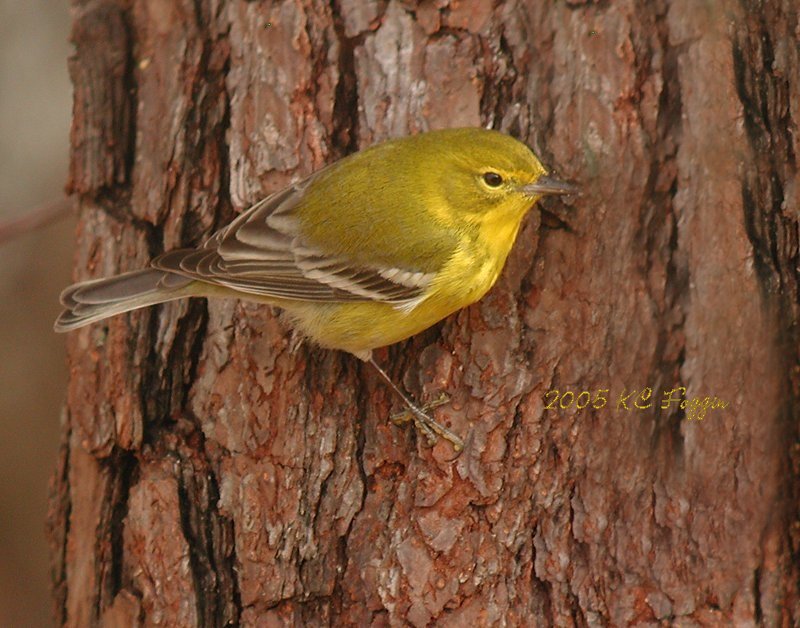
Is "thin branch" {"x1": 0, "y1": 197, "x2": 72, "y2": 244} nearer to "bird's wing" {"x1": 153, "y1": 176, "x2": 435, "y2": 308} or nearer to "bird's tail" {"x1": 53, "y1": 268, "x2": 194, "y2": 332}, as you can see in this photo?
"bird's tail" {"x1": 53, "y1": 268, "x2": 194, "y2": 332}

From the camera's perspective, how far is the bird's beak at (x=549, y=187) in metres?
3.21

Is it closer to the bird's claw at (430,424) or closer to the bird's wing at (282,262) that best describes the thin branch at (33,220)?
the bird's wing at (282,262)

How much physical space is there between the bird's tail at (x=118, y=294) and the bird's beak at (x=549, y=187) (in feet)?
4.10

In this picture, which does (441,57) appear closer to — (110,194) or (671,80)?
(671,80)

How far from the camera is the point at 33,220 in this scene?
4383mm

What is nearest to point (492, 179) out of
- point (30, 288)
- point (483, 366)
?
point (483, 366)

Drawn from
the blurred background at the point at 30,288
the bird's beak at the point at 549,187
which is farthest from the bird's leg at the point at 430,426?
the blurred background at the point at 30,288

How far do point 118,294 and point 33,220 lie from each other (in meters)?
1.18

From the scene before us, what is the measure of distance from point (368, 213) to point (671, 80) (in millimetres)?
1128

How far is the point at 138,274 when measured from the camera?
349 cm

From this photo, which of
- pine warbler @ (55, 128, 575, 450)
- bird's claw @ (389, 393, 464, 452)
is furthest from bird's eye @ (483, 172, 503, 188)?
bird's claw @ (389, 393, 464, 452)

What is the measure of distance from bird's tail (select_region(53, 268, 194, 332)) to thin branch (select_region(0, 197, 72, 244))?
91 cm

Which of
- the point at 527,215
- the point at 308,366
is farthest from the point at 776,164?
the point at 308,366

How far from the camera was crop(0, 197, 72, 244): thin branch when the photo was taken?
4.31m
